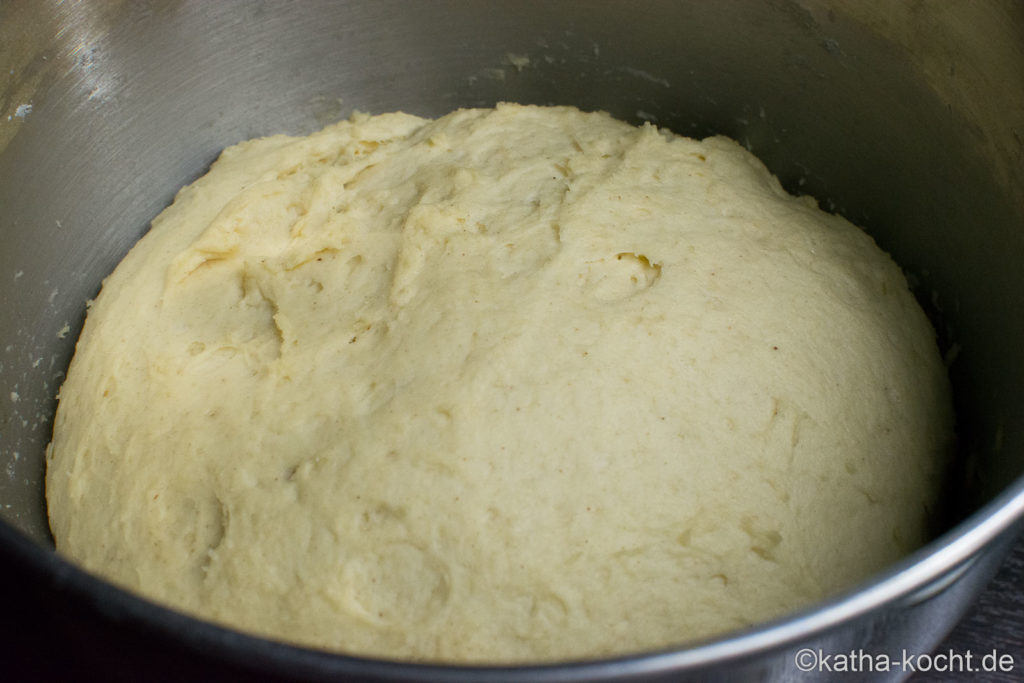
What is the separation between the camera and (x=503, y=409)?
1.11m

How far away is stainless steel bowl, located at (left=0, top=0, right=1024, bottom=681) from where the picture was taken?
128 cm

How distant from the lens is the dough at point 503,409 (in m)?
1.04

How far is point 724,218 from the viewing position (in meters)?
1.35

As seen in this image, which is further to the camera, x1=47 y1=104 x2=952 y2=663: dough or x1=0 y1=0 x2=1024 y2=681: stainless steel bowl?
x1=0 y1=0 x2=1024 y2=681: stainless steel bowl

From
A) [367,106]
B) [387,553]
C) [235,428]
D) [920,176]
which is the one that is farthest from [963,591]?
[367,106]

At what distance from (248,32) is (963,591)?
4.82 feet

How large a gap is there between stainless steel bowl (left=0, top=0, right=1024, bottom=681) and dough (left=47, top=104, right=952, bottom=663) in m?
0.09

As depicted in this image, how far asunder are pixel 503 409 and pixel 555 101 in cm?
85

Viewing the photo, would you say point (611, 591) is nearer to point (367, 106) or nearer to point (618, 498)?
point (618, 498)

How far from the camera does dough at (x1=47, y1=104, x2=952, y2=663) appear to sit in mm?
1041

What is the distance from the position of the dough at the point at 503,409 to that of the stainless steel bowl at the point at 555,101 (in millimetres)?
85

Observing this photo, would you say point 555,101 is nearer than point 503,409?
No

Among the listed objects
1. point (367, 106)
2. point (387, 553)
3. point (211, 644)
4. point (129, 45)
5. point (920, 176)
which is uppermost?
point (129, 45)

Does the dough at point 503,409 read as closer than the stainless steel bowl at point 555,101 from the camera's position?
Yes
